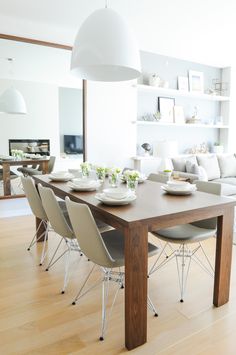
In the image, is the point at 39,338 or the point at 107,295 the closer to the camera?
the point at 39,338

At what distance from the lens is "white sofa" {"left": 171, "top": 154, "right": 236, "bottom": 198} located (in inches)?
192

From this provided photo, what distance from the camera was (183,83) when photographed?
5777 millimetres

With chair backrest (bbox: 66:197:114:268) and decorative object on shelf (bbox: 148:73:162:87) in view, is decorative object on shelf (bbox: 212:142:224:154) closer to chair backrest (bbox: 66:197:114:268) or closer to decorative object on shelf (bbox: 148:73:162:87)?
decorative object on shelf (bbox: 148:73:162:87)

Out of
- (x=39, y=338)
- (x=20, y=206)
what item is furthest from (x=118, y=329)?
(x=20, y=206)

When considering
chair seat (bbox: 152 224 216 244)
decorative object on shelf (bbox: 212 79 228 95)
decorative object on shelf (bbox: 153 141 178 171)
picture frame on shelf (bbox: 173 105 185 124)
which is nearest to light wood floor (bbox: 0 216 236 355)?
chair seat (bbox: 152 224 216 244)

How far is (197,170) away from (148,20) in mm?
2438

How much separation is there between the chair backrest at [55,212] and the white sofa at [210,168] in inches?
114

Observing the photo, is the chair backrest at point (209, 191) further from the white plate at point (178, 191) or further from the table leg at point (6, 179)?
the table leg at point (6, 179)

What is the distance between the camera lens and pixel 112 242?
210 centimetres

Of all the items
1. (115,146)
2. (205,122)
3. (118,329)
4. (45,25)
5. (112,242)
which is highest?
(45,25)

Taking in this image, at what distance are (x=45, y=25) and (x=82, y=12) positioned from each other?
704mm

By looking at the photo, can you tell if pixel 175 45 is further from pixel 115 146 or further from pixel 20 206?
pixel 20 206

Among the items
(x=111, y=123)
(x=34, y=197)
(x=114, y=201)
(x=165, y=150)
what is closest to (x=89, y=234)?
(x=114, y=201)

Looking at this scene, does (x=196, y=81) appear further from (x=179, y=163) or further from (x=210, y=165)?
(x=179, y=163)
